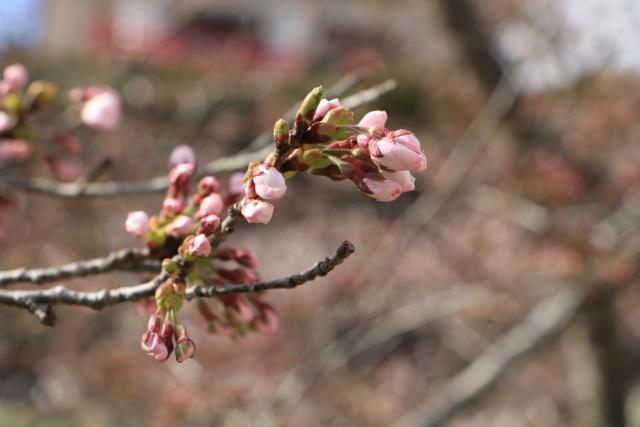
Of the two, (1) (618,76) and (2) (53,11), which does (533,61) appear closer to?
(1) (618,76)

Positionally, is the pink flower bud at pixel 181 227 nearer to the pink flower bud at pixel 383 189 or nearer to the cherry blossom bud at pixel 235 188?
the cherry blossom bud at pixel 235 188

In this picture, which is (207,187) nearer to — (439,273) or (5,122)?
(5,122)

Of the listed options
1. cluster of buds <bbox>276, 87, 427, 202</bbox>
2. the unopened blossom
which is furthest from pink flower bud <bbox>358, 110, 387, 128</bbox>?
the unopened blossom

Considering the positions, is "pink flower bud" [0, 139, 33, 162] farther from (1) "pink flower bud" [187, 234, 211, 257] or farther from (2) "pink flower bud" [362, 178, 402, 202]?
(2) "pink flower bud" [362, 178, 402, 202]

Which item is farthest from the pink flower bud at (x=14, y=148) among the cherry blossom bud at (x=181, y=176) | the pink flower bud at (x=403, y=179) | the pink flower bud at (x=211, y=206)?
the pink flower bud at (x=403, y=179)

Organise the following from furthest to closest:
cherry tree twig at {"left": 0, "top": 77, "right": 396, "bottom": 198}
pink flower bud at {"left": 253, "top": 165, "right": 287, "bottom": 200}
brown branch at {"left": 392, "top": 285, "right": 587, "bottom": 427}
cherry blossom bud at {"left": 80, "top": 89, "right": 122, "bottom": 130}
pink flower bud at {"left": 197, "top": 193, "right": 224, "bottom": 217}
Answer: brown branch at {"left": 392, "top": 285, "right": 587, "bottom": 427}
cherry blossom bud at {"left": 80, "top": 89, "right": 122, "bottom": 130}
cherry tree twig at {"left": 0, "top": 77, "right": 396, "bottom": 198}
pink flower bud at {"left": 197, "top": 193, "right": 224, "bottom": 217}
pink flower bud at {"left": 253, "top": 165, "right": 287, "bottom": 200}

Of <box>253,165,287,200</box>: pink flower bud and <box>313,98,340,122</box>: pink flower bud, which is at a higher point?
<box>313,98,340,122</box>: pink flower bud

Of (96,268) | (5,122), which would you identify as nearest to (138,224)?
(96,268)

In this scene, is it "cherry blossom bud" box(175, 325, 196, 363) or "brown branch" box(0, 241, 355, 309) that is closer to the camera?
"brown branch" box(0, 241, 355, 309)
